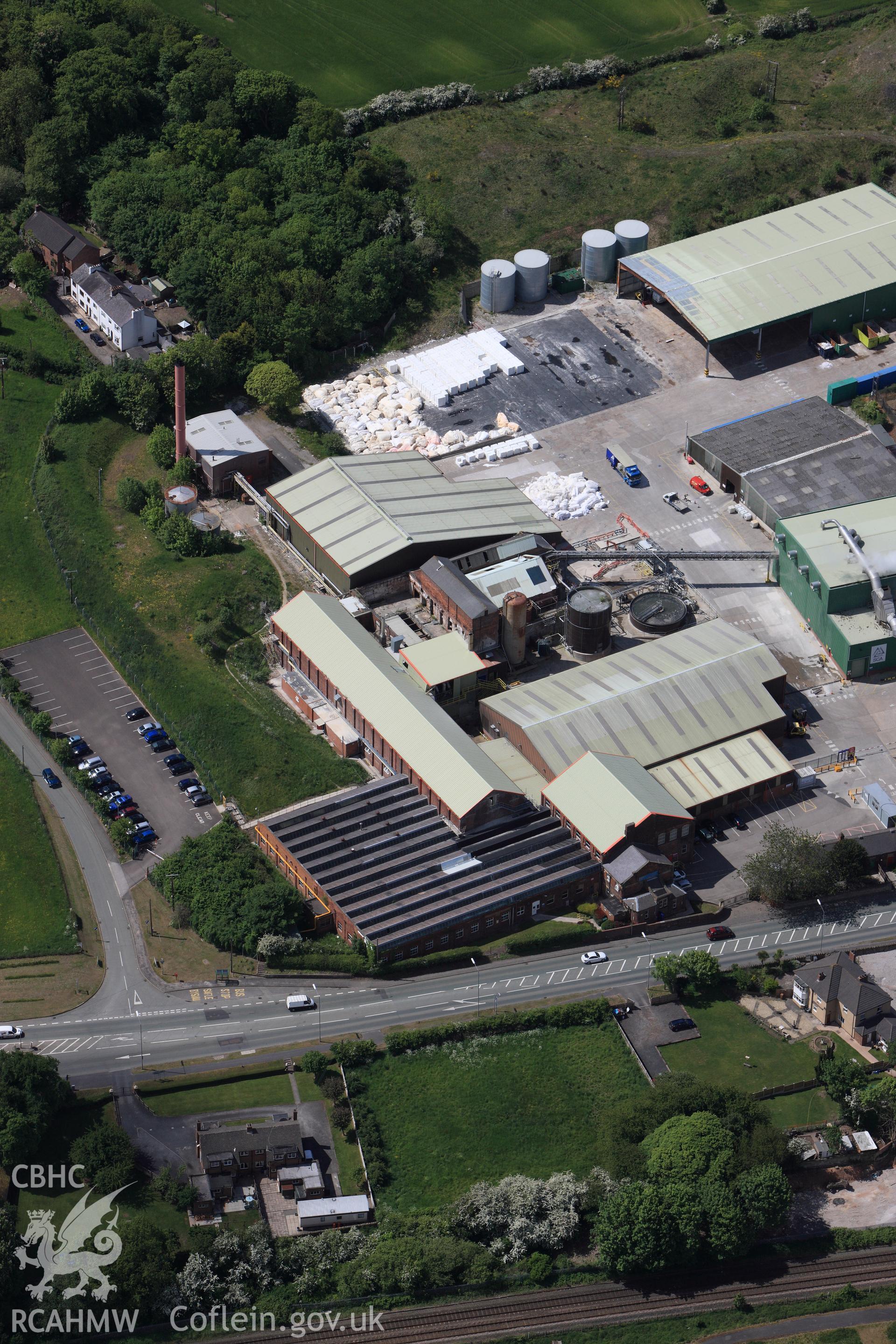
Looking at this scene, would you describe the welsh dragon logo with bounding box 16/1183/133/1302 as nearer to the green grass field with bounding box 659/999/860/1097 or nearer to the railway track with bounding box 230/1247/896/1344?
the railway track with bounding box 230/1247/896/1344

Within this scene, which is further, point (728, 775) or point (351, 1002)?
point (728, 775)

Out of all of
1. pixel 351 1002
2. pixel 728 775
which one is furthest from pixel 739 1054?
pixel 351 1002

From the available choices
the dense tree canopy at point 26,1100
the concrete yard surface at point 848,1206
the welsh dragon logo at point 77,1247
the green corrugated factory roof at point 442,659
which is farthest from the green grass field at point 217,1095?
the green corrugated factory roof at point 442,659

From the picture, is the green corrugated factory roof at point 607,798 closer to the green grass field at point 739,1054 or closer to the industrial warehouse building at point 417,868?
the industrial warehouse building at point 417,868

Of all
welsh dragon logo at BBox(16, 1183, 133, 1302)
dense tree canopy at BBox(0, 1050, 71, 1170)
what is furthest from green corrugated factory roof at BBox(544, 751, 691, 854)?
welsh dragon logo at BBox(16, 1183, 133, 1302)

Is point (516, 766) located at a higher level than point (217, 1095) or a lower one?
higher

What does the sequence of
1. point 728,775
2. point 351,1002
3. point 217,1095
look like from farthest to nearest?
point 728,775 → point 351,1002 → point 217,1095

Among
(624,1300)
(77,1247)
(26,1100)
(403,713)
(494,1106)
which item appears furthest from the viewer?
(403,713)

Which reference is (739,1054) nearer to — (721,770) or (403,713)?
(721,770)
